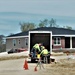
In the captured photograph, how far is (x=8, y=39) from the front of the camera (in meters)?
77.2

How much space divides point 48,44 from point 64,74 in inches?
725

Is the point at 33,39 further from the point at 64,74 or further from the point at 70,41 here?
the point at 70,41

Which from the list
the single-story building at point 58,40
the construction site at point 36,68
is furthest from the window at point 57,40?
the construction site at point 36,68

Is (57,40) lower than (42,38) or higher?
higher

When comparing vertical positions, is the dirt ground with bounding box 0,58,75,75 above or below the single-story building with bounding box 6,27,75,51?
A: below

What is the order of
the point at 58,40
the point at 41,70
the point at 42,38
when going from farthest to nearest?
the point at 58,40, the point at 42,38, the point at 41,70

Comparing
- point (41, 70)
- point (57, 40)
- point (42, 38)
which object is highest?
point (57, 40)

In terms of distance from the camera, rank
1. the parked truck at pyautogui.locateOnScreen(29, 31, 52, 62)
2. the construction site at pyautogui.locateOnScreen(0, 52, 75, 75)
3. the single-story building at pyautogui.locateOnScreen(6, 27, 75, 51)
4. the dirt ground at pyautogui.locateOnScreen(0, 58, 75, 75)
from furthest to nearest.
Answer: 1. the single-story building at pyautogui.locateOnScreen(6, 27, 75, 51)
2. the parked truck at pyautogui.locateOnScreen(29, 31, 52, 62)
3. the construction site at pyautogui.locateOnScreen(0, 52, 75, 75)
4. the dirt ground at pyautogui.locateOnScreen(0, 58, 75, 75)

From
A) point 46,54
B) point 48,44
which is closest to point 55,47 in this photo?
point 48,44

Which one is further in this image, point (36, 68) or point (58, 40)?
point (58, 40)

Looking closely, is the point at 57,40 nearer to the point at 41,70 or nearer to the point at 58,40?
the point at 58,40

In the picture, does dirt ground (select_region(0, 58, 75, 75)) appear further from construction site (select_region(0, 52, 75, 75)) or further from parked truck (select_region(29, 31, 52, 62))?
parked truck (select_region(29, 31, 52, 62))

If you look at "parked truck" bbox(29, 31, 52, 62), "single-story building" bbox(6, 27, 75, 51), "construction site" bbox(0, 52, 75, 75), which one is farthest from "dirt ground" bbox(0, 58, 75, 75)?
"single-story building" bbox(6, 27, 75, 51)

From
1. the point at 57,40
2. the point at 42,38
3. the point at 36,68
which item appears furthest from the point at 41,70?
the point at 57,40
